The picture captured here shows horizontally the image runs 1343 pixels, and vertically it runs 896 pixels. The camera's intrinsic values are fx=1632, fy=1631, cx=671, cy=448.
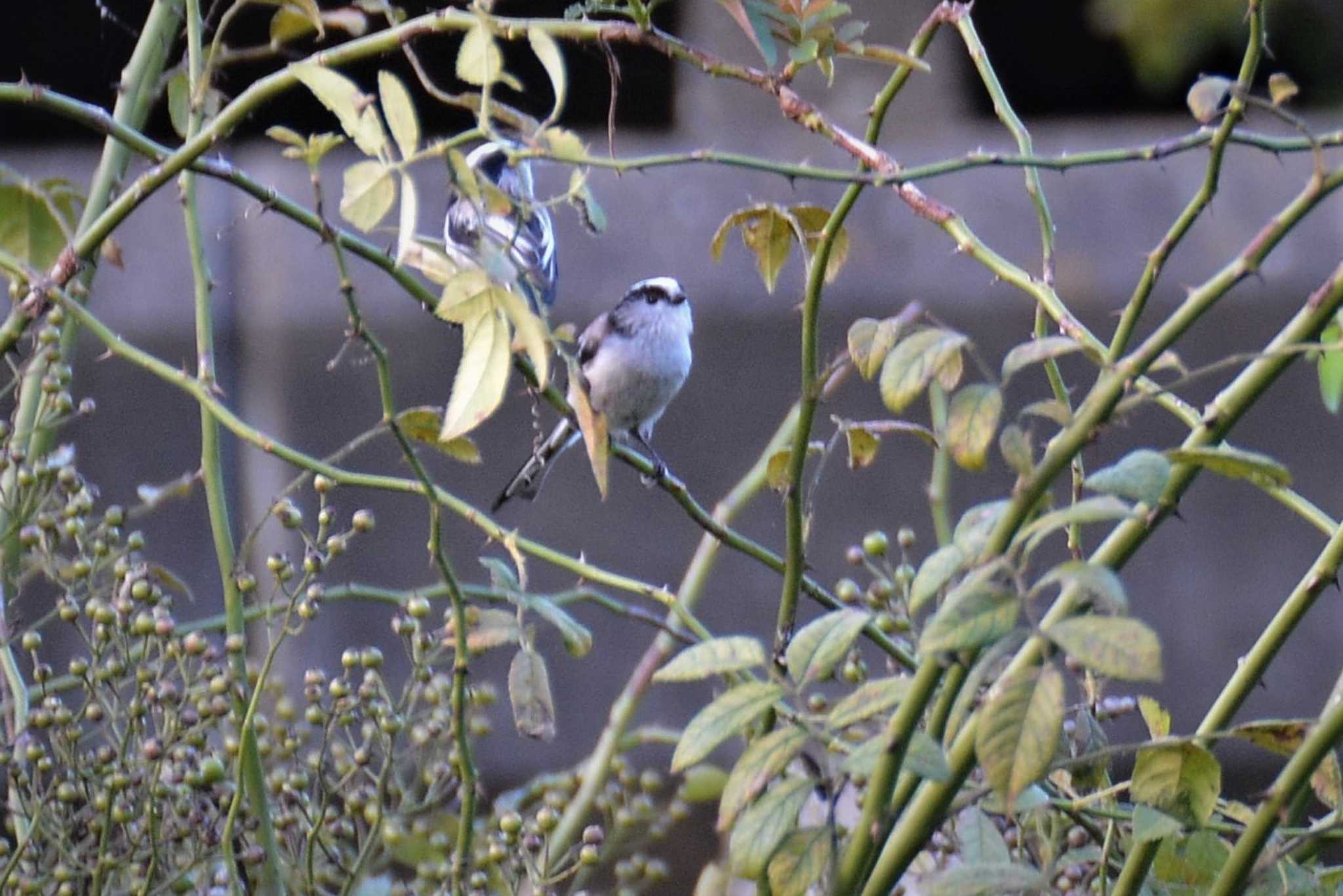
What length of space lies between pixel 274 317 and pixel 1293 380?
1.77 meters

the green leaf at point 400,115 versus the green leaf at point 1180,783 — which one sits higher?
the green leaf at point 400,115

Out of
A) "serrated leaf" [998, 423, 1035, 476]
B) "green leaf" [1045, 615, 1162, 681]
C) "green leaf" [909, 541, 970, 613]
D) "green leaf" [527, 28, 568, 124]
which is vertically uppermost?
"green leaf" [527, 28, 568, 124]

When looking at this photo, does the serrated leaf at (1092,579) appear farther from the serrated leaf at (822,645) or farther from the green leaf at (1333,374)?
the green leaf at (1333,374)

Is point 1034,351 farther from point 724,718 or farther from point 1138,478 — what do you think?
point 724,718

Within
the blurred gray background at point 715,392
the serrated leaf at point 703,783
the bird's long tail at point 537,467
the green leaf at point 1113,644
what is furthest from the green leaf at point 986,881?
the blurred gray background at point 715,392

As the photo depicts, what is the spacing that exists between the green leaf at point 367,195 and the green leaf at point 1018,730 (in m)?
0.36

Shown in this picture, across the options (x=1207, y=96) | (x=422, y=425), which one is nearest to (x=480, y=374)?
(x=422, y=425)

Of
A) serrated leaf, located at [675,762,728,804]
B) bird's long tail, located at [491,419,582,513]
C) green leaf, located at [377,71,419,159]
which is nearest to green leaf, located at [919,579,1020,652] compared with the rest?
green leaf, located at [377,71,419,159]

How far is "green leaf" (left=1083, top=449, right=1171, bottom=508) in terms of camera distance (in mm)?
685

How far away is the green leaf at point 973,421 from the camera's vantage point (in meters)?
0.68

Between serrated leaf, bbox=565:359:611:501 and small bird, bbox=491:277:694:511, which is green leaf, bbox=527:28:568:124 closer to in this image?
serrated leaf, bbox=565:359:611:501

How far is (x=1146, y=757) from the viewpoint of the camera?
0.80 metres

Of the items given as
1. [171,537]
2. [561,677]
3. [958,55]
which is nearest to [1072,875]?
[561,677]

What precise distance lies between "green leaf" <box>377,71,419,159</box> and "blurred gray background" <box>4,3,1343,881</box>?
1.90 meters
